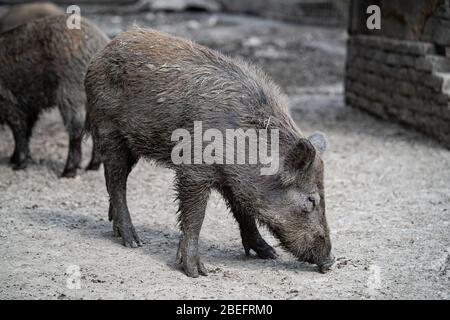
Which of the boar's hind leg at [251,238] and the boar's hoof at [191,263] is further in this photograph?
the boar's hind leg at [251,238]

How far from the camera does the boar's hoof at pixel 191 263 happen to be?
5102 millimetres

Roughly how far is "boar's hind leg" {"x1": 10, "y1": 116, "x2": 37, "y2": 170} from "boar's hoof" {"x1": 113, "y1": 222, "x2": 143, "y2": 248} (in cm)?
273

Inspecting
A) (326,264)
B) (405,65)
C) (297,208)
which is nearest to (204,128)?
(297,208)

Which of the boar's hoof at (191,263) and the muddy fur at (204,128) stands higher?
the muddy fur at (204,128)

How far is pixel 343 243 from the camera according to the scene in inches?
229

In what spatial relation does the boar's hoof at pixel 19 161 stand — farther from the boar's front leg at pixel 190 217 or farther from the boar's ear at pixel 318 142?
the boar's ear at pixel 318 142

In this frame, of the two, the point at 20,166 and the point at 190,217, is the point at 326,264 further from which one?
the point at 20,166

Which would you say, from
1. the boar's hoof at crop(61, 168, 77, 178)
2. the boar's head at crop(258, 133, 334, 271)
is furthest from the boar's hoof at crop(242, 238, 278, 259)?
the boar's hoof at crop(61, 168, 77, 178)

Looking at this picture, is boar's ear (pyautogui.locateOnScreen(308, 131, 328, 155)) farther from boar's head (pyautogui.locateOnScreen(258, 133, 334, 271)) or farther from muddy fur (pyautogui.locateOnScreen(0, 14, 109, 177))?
muddy fur (pyautogui.locateOnScreen(0, 14, 109, 177))

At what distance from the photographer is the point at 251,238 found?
558 cm

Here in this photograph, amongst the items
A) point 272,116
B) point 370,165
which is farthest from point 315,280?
point 370,165

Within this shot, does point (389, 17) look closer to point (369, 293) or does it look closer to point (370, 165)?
point (370, 165)

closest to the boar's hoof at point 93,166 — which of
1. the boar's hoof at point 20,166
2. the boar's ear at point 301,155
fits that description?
the boar's hoof at point 20,166

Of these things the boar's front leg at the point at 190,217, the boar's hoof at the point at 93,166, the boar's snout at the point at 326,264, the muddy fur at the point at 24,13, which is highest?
the muddy fur at the point at 24,13
